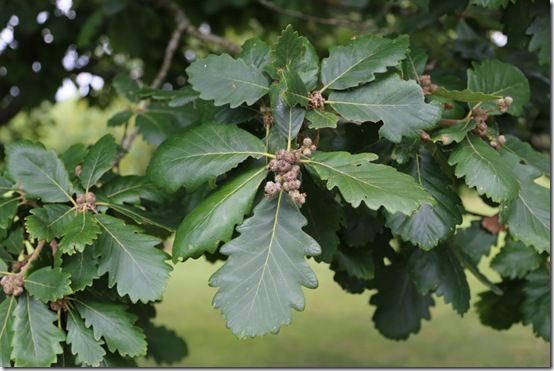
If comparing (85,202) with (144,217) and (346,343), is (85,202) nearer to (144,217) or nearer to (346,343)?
(144,217)

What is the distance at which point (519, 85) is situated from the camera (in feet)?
6.61

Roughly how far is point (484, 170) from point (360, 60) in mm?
396

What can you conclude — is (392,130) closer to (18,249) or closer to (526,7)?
(526,7)

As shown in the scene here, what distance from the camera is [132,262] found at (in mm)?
1642

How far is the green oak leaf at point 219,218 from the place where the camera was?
153 centimetres

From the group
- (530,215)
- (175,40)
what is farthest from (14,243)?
(175,40)

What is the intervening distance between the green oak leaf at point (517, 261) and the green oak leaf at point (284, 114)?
1165 millimetres

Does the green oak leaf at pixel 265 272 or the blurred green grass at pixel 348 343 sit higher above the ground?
the green oak leaf at pixel 265 272

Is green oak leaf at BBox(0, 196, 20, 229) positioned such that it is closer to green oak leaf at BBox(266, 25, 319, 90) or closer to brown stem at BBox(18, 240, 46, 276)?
brown stem at BBox(18, 240, 46, 276)

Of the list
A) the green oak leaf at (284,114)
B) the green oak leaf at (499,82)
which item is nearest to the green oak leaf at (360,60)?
the green oak leaf at (284,114)

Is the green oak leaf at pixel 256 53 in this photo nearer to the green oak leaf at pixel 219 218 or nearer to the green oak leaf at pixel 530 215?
the green oak leaf at pixel 219 218

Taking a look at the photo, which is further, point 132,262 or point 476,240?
point 476,240

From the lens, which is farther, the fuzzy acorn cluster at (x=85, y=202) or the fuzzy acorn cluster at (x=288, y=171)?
the fuzzy acorn cluster at (x=85, y=202)

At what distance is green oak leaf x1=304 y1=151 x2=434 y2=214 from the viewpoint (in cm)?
140
